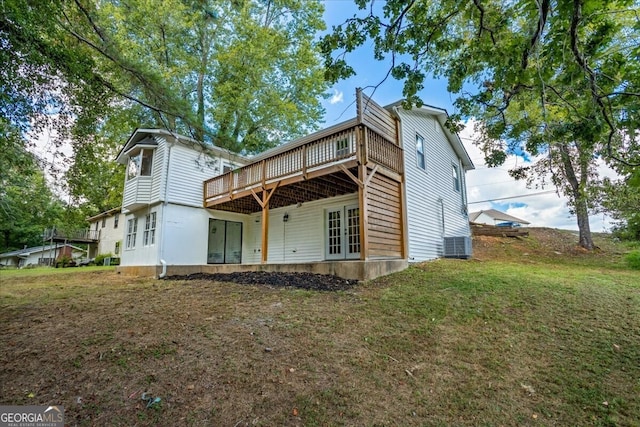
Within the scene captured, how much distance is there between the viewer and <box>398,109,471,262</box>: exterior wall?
10430 millimetres

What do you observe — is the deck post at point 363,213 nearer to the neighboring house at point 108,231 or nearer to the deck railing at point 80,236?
the neighboring house at point 108,231

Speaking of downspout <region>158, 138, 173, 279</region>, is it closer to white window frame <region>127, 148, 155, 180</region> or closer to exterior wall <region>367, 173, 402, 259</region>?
white window frame <region>127, 148, 155, 180</region>

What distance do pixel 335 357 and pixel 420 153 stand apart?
9.55 meters

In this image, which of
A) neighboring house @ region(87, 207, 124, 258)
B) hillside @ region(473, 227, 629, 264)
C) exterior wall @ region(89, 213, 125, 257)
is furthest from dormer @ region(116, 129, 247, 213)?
exterior wall @ region(89, 213, 125, 257)

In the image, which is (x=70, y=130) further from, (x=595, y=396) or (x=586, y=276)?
(x=586, y=276)

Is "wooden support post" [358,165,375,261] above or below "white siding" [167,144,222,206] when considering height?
below

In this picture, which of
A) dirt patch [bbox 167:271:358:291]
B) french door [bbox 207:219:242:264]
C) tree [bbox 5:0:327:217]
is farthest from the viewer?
french door [bbox 207:219:242:264]

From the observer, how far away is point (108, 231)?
25.0m

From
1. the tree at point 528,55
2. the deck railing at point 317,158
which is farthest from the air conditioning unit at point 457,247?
the tree at point 528,55

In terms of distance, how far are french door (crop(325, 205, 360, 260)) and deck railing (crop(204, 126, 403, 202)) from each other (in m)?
2.19

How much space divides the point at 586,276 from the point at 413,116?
7.11 metres

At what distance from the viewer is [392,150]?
9766 millimetres

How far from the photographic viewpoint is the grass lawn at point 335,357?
281cm

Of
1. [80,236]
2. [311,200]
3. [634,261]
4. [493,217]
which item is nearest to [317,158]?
[311,200]
